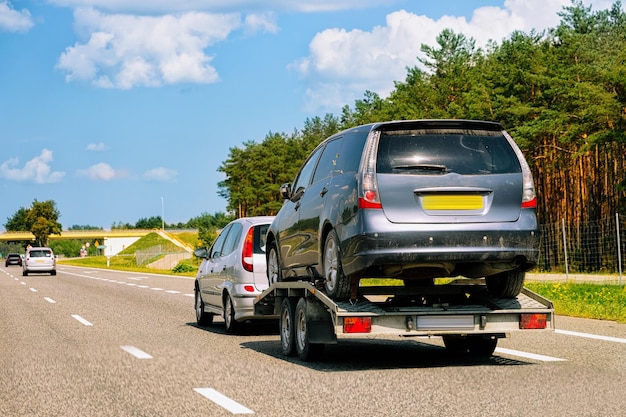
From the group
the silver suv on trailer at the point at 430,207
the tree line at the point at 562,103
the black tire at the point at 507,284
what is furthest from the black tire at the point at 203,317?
the tree line at the point at 562,103

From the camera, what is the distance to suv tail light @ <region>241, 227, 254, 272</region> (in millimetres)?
12969

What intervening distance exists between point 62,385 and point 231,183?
360ft

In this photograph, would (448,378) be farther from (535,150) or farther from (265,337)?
(535,150)

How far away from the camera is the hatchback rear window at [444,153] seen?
8.80 meters

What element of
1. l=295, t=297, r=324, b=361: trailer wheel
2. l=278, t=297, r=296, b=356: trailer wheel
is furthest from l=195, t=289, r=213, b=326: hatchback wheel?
l=295, t=297, r=324, b=361: trailer wheel

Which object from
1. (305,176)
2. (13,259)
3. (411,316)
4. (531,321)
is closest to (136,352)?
(305,176)

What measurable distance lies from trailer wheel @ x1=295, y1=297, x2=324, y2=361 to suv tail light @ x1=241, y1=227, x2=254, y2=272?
9.50 feet

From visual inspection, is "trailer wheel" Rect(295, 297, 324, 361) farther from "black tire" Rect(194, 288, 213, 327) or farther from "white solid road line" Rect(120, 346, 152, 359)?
"black tire" Rect(194, 288, 213, 327)

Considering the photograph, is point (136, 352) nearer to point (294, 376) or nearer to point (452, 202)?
point (294, 376)

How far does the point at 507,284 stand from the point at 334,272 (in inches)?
68.5

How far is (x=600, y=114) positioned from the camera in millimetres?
43094

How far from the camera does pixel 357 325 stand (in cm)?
872

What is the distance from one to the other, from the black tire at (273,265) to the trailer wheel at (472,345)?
223 cm

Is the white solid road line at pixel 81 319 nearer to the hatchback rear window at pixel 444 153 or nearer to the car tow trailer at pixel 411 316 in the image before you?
the car tow trailer at pixel 411 316
